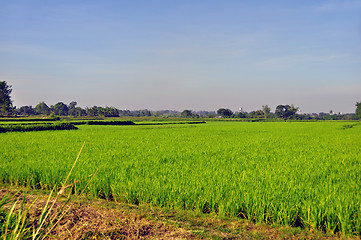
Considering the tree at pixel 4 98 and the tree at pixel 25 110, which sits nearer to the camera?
the tree at pixel 4 98

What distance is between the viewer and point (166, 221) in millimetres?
4910

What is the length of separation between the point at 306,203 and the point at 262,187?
Result: 1297 millimetres

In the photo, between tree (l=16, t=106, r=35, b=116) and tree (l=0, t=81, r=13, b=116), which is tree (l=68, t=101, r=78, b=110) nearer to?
tree (l=16, t=106, r=35, b=116)

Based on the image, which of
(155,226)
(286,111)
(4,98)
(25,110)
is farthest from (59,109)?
(155,226)

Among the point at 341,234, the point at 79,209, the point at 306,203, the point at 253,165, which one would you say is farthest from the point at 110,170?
the point at 341,234

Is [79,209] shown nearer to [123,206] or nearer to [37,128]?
[123,206]

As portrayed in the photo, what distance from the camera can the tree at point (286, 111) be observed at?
458ft

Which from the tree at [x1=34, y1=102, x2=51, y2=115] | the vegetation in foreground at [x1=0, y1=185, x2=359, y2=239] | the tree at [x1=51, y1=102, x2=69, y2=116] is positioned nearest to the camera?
the vegetation in foreground at [x1=0, y1=185, x2=359, y2=239]

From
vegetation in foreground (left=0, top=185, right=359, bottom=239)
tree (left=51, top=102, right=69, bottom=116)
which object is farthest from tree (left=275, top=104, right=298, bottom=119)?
vegetation in foreground (left=0, top=185, right=359, bottom=239)

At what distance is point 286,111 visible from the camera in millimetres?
142375

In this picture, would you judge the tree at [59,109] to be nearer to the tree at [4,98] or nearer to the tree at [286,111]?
the tree at [4,98]

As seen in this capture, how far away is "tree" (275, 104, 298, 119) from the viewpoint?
140 metres

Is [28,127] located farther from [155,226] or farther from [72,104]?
[72,104]

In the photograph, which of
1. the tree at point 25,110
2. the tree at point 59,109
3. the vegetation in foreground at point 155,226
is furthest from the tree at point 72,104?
the vegetation in foreground at point 155,226
